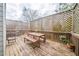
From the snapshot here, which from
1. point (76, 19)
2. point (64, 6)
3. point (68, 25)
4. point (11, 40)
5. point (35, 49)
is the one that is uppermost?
point (64, 6)

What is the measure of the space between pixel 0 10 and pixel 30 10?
0.55 meters

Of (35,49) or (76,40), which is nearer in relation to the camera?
(76,40)

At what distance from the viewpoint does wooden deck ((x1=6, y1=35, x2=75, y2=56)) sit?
8.96 ft

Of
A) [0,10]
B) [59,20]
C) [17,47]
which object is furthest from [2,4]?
[59,20]

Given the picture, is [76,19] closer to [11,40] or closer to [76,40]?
[76,40]

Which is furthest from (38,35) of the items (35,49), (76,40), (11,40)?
(76,40)

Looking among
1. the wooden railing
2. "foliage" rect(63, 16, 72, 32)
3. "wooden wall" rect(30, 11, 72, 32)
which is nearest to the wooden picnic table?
"wooden wall" rect(30, 11, 72, 32)

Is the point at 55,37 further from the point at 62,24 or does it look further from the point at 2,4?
the point at 2,4

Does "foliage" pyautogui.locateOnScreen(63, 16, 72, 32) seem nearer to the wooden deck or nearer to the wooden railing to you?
the wooden railing

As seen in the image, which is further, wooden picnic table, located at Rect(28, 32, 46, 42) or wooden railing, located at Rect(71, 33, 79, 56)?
wooden picnic table, located at Rect(28, 32, 46, 42)

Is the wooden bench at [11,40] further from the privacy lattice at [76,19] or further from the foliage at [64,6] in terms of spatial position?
the privacy lattice at [76,19]

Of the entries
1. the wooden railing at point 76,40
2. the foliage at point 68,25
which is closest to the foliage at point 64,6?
the foliage at point 68,25

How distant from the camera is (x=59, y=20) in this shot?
2.71 meters

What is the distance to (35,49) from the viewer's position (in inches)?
109
